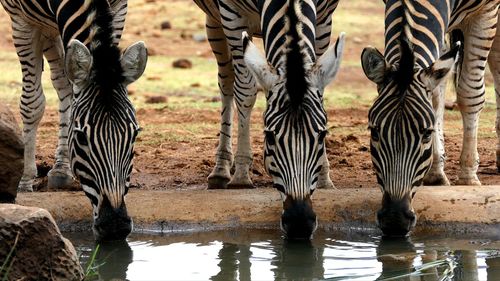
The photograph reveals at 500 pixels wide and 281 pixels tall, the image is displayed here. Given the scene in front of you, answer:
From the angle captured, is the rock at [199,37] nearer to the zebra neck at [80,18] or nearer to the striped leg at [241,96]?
the striped leg at [241,96]

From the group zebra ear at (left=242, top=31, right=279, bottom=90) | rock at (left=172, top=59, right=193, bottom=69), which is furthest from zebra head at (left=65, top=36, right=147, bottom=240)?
rock at (left=172, top=59, right=193, bottom=69)

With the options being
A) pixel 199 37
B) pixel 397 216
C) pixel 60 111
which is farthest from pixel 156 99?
pixel 397 216

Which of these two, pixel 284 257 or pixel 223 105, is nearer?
pixel 284 257

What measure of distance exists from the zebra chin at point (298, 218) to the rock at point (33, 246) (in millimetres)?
1757

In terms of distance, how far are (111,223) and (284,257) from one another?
119cm

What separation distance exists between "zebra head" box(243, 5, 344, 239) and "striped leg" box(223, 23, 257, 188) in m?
1.53

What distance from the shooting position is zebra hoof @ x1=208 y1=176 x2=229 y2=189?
34.0 ft

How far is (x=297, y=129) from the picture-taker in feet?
25.9

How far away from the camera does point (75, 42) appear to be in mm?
8047

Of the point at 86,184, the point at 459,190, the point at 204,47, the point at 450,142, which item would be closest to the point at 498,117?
the point at 450,142

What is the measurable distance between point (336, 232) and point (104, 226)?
1.83m

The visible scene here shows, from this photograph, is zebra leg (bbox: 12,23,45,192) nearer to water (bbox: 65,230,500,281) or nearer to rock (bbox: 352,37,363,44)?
water (bbox: 65,230,500,281)

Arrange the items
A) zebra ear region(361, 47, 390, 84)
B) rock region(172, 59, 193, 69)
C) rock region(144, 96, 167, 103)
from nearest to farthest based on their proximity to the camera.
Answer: zebra ear region(361, 47, 390, 84)
rock region(144, 96, 167, 103)
rock region(172, 59, 193, 69)

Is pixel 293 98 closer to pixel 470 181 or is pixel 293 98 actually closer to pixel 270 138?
pixel 270 138
